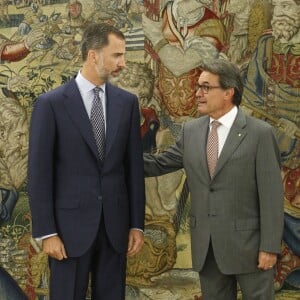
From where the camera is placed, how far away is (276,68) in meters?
4.07

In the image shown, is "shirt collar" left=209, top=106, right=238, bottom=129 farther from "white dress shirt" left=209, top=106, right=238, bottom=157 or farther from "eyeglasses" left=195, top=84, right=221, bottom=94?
"eyeglasses" left=195, top=84, right=221, bottom=94

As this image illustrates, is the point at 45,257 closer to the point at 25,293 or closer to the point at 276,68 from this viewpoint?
the point at 25,293

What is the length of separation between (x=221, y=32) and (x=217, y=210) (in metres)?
1.43

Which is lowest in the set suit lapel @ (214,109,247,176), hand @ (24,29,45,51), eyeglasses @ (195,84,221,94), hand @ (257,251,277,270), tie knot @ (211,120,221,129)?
hand @ (257,251,277,270)

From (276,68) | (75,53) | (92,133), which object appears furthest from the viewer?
(75,53)

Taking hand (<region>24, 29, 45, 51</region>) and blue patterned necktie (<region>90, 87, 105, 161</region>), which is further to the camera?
hand (<region>24, 29, 45, 51</region>)

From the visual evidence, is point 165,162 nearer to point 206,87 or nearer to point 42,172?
point 206,87

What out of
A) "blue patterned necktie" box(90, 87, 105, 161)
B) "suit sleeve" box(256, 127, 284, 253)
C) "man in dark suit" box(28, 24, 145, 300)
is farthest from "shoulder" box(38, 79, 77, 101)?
"suit sleeve" box(256, 127, 284, 253)

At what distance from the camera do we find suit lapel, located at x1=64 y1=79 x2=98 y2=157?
10.5 feet

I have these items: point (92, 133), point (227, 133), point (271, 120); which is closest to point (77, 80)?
point (92, 133)

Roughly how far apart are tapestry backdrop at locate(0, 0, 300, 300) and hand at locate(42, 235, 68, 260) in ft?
4.03

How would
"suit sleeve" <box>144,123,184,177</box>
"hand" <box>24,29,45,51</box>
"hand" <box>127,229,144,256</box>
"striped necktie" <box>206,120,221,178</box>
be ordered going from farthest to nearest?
"hand" <box>24,29,45,51</box>, "suit sleeve" <box>144,123,184,177</box>, "hand" <box>127,229,144,256</box>, "striped necktie" <box>206,120,221,178</box>

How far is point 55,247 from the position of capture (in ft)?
10.4

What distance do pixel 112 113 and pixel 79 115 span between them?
18 centimetres
